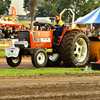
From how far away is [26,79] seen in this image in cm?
600

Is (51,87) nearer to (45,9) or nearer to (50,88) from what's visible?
(50,88)

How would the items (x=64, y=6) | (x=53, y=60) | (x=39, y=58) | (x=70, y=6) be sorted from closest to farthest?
(x=39, y=58) < (x=53, y=60) < (x=70, y=6) < (x=64, y=6)

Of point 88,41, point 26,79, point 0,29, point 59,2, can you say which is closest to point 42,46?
point 88,41

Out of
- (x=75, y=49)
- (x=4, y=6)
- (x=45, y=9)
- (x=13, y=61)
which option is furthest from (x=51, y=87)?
(x=4, y=6)

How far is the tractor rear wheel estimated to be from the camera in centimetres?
870

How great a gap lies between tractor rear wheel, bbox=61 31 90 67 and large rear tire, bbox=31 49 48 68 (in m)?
0.69

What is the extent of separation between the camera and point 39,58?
8.43 meters

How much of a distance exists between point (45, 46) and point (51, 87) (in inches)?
153

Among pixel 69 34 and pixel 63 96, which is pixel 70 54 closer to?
pixel 69 34

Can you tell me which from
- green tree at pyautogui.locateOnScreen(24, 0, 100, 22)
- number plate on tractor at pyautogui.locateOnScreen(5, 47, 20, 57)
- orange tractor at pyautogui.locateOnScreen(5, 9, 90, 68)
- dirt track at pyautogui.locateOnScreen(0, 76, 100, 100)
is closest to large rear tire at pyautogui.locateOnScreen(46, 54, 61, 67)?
orange tractor at pyautogui.locateOnScreen(5, 9, 90, 68)

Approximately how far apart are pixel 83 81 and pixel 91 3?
3812cm

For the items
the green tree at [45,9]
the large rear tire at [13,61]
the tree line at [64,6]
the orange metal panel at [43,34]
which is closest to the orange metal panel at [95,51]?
the orange metal panel at [43,34]

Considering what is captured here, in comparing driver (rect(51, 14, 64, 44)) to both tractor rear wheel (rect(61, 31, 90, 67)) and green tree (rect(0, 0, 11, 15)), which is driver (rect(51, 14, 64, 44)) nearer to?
tractor rear wheel (rect(61, 31, 90, 67))

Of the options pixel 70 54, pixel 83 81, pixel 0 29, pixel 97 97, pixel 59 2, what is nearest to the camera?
pixel 97 97
